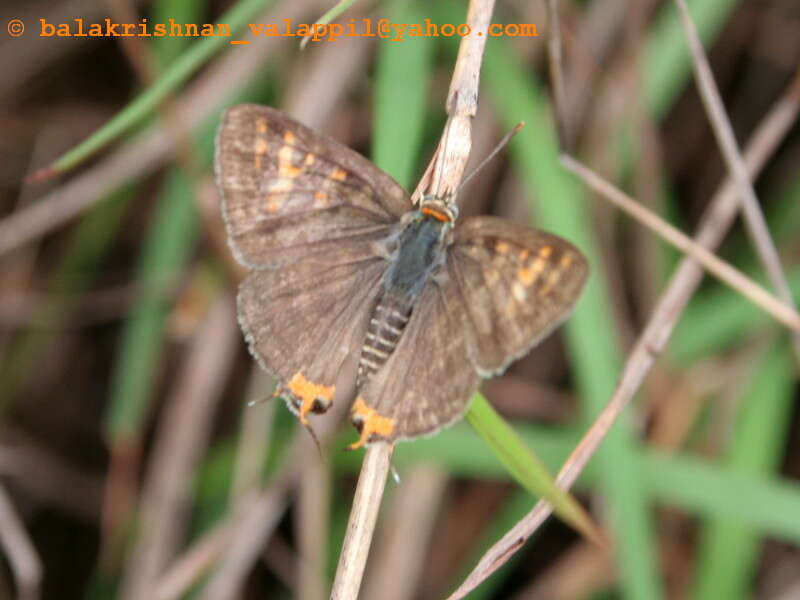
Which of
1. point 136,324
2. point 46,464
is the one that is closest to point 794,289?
point 136,324

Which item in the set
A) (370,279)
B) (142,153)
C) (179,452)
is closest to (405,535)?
(179,452)

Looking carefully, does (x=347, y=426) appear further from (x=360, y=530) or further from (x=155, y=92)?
(x=155, y=92)

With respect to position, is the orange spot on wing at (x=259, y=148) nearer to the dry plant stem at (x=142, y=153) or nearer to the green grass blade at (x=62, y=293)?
the dry plant stem at (x=142, y=153)

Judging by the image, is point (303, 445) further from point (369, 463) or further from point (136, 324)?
point (369, 463)

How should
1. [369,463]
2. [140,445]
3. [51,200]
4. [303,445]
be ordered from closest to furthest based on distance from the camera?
[369,463], [303,445], [51,200], [140,445]

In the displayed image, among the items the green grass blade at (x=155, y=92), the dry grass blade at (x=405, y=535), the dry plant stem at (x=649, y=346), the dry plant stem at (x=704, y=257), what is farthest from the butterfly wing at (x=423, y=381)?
the dry grass blade at (x=405, y=535)
